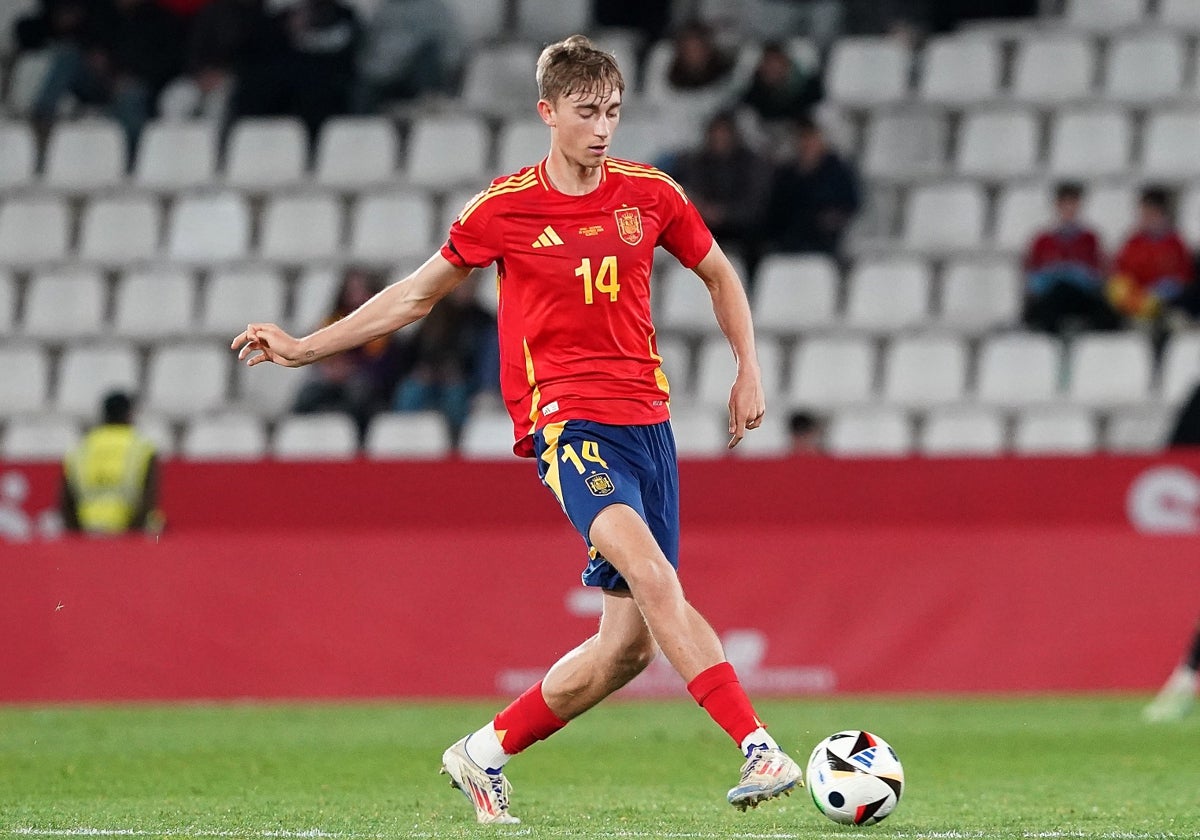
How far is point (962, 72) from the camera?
16.9 metres

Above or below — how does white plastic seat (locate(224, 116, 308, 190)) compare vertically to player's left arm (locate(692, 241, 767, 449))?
above

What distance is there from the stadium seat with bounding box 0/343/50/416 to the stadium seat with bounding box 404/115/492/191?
3.50 meters

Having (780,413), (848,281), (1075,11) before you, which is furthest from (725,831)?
(1075,11)

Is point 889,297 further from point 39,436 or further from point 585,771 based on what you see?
point 585,771

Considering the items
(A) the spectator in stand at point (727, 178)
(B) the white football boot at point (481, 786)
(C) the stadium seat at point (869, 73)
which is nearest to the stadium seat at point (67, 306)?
(A) the spectator in stand at point (727, 178)

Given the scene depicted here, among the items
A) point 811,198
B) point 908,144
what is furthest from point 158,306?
point 908,144

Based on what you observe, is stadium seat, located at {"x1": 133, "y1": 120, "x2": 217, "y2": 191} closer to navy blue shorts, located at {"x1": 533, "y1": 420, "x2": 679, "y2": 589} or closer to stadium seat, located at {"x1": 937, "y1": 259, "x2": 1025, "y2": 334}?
stadium seat, located at {"x1": 937, "y1": 259, "x2": 1025, "y2": 334}

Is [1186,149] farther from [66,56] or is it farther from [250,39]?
[66,56]

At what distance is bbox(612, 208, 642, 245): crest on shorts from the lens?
20.6ft

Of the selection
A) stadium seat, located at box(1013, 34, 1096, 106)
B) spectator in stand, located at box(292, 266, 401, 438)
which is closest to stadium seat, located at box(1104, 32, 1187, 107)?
stadium seat, located at box(1013, 34, 1096, 106)

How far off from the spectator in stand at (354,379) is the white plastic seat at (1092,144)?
5501 mm

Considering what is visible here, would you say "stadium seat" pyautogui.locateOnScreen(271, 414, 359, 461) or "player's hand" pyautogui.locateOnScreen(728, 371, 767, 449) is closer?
"player's hand" pyautogui.locateOnScreen(728, 371, 767, 449)

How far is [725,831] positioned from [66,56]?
1484cm

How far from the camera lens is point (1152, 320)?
584 inches
